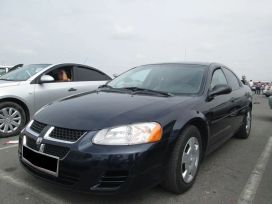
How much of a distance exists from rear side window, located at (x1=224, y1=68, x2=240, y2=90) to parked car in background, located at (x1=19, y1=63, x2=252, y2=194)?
3.50 feet

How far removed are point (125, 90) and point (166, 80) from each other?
1.88ft

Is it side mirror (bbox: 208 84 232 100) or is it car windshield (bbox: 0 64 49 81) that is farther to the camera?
car windshield (bbox: 0 64 49 81)

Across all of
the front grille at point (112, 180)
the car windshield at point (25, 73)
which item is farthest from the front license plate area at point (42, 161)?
the car windshield at point (25, 73)

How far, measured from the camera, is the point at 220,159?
4.35 m

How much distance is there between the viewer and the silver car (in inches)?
211

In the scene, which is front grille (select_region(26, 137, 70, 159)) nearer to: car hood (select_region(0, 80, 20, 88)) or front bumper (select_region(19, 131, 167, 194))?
front bumper (select_region(19, 131, 167, 194))

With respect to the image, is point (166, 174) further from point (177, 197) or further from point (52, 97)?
point (52, 97)

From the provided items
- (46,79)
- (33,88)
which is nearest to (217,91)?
(46,79)

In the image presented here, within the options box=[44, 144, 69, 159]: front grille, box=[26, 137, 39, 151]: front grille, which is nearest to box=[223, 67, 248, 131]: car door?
box=[44, 144, 69, 159]: front grille

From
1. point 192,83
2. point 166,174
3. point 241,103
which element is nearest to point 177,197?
point 166,174

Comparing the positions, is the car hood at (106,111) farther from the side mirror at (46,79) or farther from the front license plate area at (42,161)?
the side mirror at (46,79)

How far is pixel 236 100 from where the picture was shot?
15.4 feet

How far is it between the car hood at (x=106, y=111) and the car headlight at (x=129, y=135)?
0.18ft

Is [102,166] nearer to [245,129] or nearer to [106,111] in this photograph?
[106,111]
